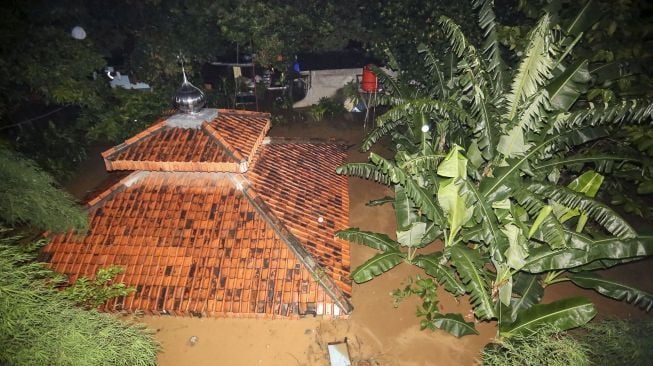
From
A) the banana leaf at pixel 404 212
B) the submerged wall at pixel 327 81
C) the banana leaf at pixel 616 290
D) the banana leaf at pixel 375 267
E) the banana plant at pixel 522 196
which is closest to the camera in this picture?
the banana plant at pixel 522 196

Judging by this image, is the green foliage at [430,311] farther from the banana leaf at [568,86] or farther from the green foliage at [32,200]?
the green foliage at [32,200]

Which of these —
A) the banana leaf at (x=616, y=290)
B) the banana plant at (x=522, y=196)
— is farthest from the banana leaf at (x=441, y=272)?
the banana leaf at (x=616, y=290)

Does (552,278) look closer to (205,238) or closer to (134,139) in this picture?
(205,238)

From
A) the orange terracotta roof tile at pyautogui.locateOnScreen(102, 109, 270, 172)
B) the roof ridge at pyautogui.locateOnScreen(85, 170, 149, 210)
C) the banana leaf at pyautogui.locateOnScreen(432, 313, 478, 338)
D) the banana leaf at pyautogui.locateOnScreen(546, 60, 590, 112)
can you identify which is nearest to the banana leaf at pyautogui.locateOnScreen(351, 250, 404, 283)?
the banana leaf at pyautogui.locateOnScreen(432, 313, 478, 338)

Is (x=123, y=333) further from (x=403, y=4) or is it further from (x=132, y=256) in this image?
(x=403, y=4)

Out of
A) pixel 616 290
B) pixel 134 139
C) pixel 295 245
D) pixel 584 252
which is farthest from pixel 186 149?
pixel 616 290

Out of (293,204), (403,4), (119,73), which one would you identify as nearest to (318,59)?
(403,4)
